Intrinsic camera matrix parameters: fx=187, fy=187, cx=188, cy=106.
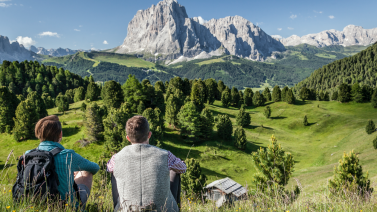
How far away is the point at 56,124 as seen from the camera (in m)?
3.95

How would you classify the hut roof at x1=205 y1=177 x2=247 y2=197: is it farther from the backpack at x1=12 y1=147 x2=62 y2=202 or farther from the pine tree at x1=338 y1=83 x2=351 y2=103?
the pine tree at x1=338 y1=83 x2=351 y2=103

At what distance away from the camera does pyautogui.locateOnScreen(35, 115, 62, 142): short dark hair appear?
3828 millimetres


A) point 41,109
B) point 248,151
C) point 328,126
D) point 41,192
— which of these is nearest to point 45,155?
point 41,192

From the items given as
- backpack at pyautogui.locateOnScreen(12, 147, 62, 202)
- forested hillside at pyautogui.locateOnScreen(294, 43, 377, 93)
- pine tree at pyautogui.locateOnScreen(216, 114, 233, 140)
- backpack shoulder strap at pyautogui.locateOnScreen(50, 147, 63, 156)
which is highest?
forested hillside at pyautogui.locateOnScreen(294, 43, 377, 93)

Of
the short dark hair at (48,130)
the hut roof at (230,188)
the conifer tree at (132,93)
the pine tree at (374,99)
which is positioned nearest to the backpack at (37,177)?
the short dark hair at (48,130)

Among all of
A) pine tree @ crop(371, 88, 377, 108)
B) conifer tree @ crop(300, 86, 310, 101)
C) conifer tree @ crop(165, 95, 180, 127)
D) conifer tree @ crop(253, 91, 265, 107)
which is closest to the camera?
conifer tree @ crop(165, 95, 180, 127)

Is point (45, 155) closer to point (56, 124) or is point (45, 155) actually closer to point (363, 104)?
point (56, 124)

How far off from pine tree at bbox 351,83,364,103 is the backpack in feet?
288

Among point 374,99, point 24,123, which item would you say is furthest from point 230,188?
point 374,99

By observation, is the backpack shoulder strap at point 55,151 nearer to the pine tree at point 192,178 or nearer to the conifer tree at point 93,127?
the pine tree at point 192,178

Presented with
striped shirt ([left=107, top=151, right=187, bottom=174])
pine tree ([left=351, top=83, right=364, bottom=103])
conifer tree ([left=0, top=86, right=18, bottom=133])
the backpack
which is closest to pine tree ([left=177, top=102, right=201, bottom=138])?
conifer tree ([left=0, top=86, right=18, bottom=133])

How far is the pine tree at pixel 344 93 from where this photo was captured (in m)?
66.6

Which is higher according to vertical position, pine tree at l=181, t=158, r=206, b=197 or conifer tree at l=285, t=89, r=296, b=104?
conifer tree at l=285, t=89, r=296, b=104

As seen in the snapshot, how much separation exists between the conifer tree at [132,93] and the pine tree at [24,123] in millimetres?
18150
